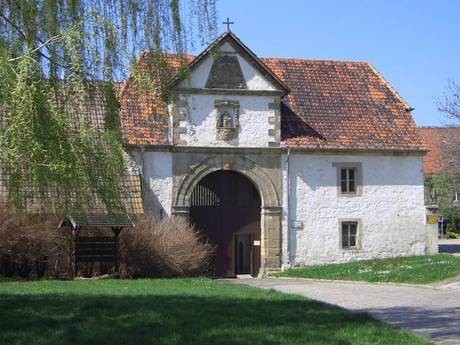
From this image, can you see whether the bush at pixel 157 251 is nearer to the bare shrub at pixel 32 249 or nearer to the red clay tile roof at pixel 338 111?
the bare shrub at pixel 32 249

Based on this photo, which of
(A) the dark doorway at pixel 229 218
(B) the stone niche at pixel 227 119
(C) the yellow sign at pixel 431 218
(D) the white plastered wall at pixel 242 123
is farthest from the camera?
(C) the yellow sign at pixel 431 218

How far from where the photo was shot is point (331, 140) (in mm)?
26922

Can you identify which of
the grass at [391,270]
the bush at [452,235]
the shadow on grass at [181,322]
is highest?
the bush at [452,235]

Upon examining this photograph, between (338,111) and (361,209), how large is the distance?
12.7 ft

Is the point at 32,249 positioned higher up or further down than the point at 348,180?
further down

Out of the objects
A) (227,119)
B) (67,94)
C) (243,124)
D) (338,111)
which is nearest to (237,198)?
(243,124)

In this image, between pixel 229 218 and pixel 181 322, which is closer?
pixel 181 322

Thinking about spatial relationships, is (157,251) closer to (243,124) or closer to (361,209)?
(243,124)

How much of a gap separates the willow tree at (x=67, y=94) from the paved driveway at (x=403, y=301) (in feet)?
16.6

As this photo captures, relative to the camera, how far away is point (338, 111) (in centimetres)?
2808

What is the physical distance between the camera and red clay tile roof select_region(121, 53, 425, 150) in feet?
88.0

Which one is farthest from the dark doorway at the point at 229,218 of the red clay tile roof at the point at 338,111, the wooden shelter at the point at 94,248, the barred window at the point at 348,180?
the wooden shelter at the point at 94,248

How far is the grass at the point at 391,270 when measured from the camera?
20.2 metres

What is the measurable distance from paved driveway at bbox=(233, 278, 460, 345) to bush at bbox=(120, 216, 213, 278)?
10.0 feet
